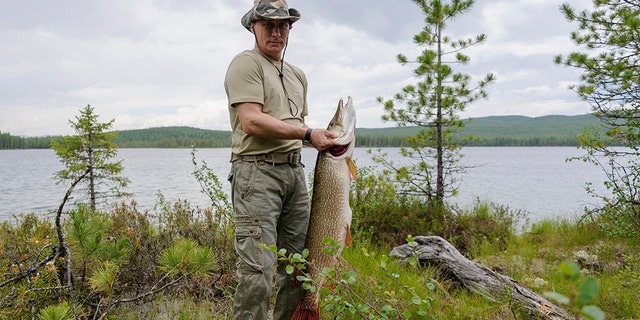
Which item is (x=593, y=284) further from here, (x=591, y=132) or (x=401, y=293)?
(x=591, y=132)

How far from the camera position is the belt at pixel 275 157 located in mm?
3604

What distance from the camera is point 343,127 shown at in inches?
142

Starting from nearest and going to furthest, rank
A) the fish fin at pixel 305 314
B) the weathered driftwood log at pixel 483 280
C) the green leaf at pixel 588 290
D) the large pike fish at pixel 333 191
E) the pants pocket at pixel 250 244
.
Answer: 1. the green leaf at pixel 588 290
2. the pants pocket at pixel 250 244
3. the fish fin at pixel 305 314
4. the large pike fish at pixel 333 191
5. the weathered driftwood log at pixel 483 280

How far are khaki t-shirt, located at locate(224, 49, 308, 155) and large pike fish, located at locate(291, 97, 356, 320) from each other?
37 cm

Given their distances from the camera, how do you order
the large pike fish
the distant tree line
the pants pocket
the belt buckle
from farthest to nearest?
the distant tree line → the belt buckle → the large pike fish → the pants pocket

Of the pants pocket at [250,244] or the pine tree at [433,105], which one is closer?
the pants pocket at [250,244]

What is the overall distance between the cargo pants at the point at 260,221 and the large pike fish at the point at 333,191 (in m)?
0.23

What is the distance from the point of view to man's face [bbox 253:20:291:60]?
12.1ft

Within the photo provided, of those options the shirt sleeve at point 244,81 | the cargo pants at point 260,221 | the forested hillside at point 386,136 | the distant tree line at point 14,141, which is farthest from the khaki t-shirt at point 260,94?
the distant tree line at point 14,141

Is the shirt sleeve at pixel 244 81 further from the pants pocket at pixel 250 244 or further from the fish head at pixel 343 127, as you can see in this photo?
the pants pocket at pixel 250 244

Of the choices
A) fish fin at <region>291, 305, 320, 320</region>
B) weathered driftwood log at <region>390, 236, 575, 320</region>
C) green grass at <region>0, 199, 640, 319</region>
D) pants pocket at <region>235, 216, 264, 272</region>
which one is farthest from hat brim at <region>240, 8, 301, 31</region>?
fish fin at <region>291, 305, 320, 320</region>

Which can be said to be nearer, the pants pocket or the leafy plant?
the leafy plant

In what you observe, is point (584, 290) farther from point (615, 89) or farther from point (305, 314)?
point (615, 89)

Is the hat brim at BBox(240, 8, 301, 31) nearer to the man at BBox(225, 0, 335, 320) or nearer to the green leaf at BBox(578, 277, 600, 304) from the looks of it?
the man at BBox(225, 0, 335, 320)
